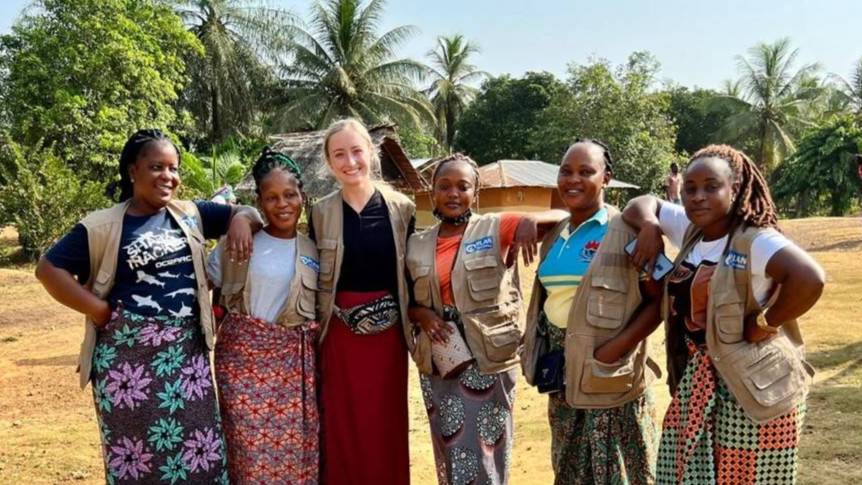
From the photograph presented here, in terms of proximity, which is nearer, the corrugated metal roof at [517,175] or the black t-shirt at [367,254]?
the black t-shirt at [367,254]

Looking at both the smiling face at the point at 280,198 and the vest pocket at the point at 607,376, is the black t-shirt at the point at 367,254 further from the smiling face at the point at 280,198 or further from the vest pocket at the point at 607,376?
the vest pocket at the point at 607,376

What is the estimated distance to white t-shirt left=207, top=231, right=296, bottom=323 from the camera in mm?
2906

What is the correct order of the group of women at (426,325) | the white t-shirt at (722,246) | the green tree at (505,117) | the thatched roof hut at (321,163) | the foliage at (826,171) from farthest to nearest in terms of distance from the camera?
the green tree at (505,117) → the foliage at (826,171) → the thatched roof hut at (321,163) → the group of women at (426,325) → the white t-shirt at (722,246)

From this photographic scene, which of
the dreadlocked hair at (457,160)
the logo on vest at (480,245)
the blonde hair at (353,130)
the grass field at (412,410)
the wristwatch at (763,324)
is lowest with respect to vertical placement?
the grass field at (412,410)

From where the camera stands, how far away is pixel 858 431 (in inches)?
170

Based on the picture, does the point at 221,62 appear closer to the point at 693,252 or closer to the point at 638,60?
the point at 638,60

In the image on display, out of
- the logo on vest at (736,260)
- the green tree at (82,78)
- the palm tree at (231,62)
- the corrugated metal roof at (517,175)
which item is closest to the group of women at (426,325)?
the logo on vest at (736,260)

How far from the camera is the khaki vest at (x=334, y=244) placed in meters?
3.04

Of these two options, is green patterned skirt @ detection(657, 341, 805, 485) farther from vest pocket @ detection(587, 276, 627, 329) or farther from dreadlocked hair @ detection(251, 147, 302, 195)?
dreadlocked hair @ detection(251, 147, 302, 195)

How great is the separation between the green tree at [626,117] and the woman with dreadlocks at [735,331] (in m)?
23.6

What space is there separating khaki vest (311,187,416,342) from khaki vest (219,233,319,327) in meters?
0.06

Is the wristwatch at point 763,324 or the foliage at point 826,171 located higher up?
the foliage at point 826,171

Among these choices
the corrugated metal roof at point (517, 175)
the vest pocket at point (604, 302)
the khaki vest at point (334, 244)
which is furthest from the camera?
the corrugated metal roof at point (517, 175)

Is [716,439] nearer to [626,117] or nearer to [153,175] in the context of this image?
[153,175]
